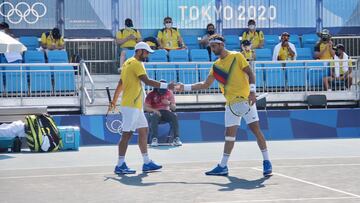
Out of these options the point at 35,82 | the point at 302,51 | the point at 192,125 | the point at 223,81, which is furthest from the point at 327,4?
the point at 223,81

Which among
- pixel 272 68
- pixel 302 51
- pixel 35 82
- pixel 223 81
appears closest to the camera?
pixel 223 81

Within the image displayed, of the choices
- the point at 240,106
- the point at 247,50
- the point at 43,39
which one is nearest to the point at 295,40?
the point at 247,50

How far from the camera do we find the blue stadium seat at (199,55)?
21.8 metres

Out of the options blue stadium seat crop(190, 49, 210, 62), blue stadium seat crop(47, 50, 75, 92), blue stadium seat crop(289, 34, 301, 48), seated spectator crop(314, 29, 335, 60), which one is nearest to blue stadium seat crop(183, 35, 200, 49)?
Answer: blue stadium seat crop(190, 49, 210, 62)

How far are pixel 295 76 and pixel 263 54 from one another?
5.91 ft

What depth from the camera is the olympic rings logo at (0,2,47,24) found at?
2309 cm

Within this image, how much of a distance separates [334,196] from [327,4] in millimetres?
17065

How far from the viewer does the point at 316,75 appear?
21.1m

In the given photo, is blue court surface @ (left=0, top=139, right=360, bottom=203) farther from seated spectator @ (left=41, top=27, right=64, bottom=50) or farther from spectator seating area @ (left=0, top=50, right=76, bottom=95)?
seated spectator @ (left=41, top=27, right=64, bottom=50)

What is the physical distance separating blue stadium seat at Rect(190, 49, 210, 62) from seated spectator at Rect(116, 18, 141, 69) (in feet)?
5.32

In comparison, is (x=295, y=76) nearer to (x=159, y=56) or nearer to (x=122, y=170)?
(x=159, y=56)

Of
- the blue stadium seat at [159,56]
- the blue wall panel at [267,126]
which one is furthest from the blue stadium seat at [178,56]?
the blue wall panel at [267,126]

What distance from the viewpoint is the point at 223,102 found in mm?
20562

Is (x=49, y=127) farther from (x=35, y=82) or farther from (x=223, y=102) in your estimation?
(x=223, y=102)
